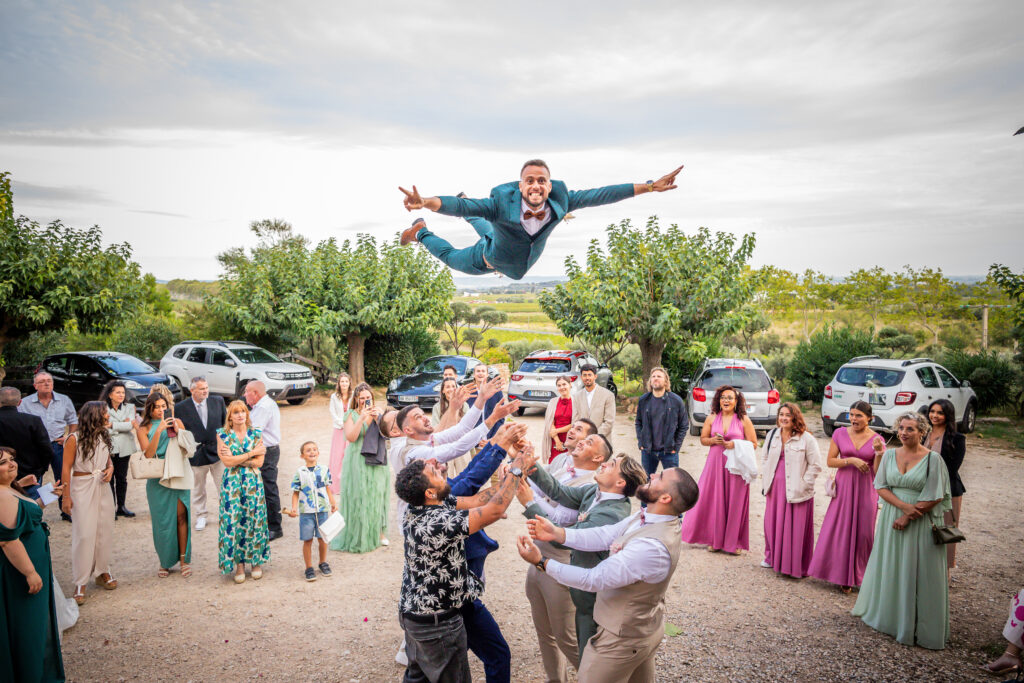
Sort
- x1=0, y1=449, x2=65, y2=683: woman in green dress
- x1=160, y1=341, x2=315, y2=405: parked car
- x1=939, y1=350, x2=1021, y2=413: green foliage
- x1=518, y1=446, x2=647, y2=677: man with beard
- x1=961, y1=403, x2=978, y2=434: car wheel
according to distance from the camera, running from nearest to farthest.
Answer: x1=518, y1=446, x2=647, y2=677: man with beard < x1=0, y1=449, x2=65, y2=683: woman in green dress < x1=961, y1=403, x2=978, y2=434: car wheel < x1=939, y1=350, x2=1021, y2=413: green foliage < x1=160, y1=341, x2=315, y2=405: parked car

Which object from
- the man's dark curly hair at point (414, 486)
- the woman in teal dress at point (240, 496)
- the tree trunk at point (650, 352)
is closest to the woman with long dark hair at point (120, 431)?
the woman in teal dress at point (240, 496)

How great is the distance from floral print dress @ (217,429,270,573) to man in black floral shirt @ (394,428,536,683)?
316cm

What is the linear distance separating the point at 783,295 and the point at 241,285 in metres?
25.6

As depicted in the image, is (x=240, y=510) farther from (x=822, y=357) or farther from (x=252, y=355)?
(x=822, y=357)

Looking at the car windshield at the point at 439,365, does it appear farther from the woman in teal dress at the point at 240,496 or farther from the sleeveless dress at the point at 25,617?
the sleeveless dress at the point at 25,617

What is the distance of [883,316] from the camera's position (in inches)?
1264

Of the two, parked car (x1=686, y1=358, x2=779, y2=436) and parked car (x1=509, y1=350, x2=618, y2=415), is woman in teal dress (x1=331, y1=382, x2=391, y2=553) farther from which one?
parked car (x1=509, y1=350, x2=618, y2=415)

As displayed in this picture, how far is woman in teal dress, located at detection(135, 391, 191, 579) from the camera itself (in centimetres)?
590

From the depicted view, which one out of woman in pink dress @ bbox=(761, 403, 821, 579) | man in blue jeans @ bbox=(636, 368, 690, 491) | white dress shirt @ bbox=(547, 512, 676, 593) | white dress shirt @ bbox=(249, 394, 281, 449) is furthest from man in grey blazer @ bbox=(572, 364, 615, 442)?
white dress shirt @ bbox=(547, 512, 676, 593)

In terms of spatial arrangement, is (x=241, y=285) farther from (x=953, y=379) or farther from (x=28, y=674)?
(x=953, y=379)

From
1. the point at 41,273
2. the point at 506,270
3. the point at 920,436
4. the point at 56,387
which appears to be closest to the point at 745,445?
the point at 920,436

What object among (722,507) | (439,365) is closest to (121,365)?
(439,365)

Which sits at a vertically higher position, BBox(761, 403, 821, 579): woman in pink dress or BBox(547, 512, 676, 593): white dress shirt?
BBox(547, 512, 676, 593): white dress shirt

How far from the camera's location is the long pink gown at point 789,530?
5902mm
